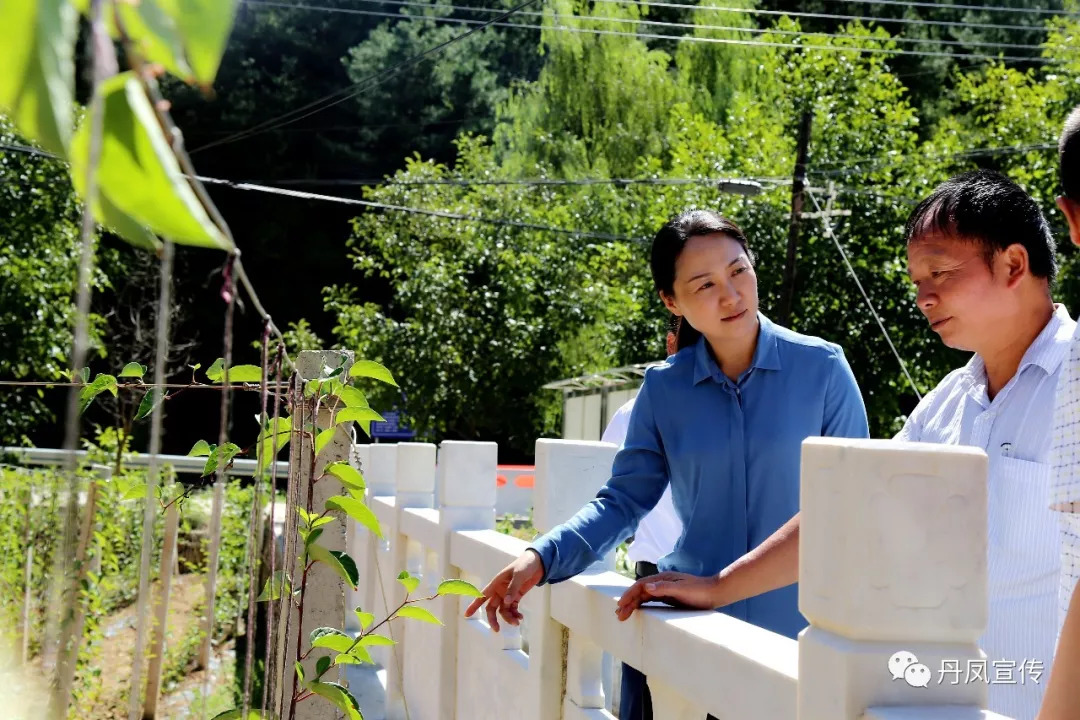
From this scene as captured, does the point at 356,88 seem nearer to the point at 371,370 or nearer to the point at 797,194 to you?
the point at 797,194

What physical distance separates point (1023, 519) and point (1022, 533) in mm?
20

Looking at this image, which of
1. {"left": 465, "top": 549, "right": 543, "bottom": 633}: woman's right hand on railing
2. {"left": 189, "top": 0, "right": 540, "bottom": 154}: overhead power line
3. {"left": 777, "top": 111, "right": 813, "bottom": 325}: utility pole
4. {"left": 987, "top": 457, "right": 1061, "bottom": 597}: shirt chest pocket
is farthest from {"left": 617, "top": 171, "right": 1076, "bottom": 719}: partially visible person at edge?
{"left": 777, "top": 111, "right": 813, "bottom": 325}: utility pole

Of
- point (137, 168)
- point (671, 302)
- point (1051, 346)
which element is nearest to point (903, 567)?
point (1051, 346)

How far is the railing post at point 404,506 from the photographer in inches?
186

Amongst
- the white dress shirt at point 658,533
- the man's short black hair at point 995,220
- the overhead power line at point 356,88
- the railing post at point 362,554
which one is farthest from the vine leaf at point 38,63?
the overhead power line at point 356,88

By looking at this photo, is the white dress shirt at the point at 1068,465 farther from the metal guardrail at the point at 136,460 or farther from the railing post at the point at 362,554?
the metal guardrail at the point at 136,460

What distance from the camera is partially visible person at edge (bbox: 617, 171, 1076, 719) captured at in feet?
5.33

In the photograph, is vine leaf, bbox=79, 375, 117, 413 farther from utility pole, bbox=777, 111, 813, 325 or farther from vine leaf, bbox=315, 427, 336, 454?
utility pole, bbox=777, 111, 813, 325

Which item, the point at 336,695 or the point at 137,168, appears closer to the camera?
the point at 137,168

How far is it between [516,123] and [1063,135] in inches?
920

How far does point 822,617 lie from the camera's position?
1153mm

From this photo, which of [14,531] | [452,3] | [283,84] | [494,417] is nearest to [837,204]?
[494,417]

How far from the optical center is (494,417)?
2044 cm

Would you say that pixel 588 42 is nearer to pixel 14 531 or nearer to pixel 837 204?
pixel 837 204
